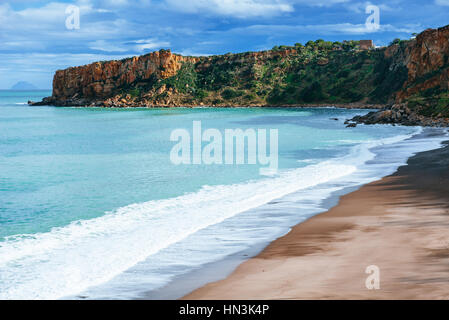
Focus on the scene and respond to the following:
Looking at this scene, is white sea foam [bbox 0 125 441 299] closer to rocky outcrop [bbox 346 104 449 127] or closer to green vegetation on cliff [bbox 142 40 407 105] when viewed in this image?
rocky outcrop [bbox 346 104 449 127]

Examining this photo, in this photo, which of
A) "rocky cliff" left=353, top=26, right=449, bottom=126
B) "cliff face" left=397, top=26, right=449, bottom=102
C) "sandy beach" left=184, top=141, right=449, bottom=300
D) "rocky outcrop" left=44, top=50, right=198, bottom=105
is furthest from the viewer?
"rocky outcrop" left=44, top=50, right=198, bottom=105

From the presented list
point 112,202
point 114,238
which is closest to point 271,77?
point 112,202

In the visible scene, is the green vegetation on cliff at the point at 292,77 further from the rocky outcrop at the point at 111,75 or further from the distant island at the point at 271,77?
the rocky outcrop at the point at 111,75

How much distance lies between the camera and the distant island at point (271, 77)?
72.0 meters

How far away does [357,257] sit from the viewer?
7.54m

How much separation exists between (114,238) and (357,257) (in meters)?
5.23

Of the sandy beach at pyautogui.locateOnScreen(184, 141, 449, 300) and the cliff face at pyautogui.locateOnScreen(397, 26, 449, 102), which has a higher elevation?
the cliff face at pyautogui.locateOnScreen(397, 26, 449, 102)

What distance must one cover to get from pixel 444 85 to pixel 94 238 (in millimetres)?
46396

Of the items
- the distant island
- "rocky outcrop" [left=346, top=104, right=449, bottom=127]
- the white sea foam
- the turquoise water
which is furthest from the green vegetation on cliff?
the white sea foam

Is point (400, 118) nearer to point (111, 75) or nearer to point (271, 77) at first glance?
point (271, 77)

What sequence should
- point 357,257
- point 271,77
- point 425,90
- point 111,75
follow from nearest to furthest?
1. point 357,257
2. point 425,90
3. point 271,77
4. point 111,75

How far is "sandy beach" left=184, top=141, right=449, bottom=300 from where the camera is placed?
6.08 m

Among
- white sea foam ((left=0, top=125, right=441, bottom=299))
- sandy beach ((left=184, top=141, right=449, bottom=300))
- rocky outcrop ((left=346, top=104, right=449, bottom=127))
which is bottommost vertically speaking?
white sea foam ((left=0, top=125, right=441, bottom=299))

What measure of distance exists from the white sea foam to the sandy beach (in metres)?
2.19
